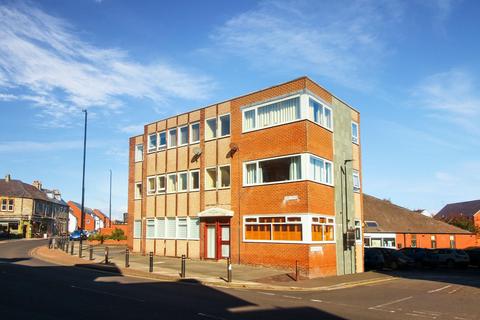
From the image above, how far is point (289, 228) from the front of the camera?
76.8ft

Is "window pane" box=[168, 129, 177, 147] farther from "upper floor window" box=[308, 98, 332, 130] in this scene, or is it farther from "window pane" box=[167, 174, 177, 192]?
"upper floor window" box=[308, 98, 332, 130]

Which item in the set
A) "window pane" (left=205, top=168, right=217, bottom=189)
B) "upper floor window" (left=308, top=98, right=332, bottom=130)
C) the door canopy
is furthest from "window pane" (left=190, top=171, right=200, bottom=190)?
"upper floor window" (left=308, top=98, right=332, bottom=130)

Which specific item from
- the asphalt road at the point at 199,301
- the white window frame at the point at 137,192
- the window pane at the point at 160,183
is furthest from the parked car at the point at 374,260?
the white window frame at the point at 137,192

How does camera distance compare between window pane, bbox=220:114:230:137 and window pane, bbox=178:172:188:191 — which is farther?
window pane, bbox=178:172:188:191

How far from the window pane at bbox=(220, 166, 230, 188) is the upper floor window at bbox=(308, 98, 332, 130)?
6282 millimetres

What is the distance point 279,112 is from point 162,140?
37.8 ft

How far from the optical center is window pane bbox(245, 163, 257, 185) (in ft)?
85.3

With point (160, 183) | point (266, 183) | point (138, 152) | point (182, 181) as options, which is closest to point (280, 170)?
point (266, 183)

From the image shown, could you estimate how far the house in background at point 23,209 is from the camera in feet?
232

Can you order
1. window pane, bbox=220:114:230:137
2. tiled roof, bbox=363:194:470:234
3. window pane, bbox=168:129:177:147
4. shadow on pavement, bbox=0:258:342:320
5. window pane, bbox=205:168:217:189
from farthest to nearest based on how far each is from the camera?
1. tiled roof, bbox=363:194:470:234
2. window pane, bbox=168:129:177:147
3. window pane, bbox=205:168:217:189
4. window pane, bbox=220:114:230:137
5. shadow on pavement, bbox=0:258:342:320

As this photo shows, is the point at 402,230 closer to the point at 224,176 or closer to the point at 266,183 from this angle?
the point at 224,176

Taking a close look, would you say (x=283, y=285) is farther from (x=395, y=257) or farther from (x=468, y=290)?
(x=395, y=257)

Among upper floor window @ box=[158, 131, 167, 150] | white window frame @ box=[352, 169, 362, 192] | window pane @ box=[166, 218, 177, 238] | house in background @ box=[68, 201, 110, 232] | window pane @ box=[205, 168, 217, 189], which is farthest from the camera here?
house in background @ box=[68, 201, 110, 232]

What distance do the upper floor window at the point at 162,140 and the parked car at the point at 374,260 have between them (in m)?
16.4
